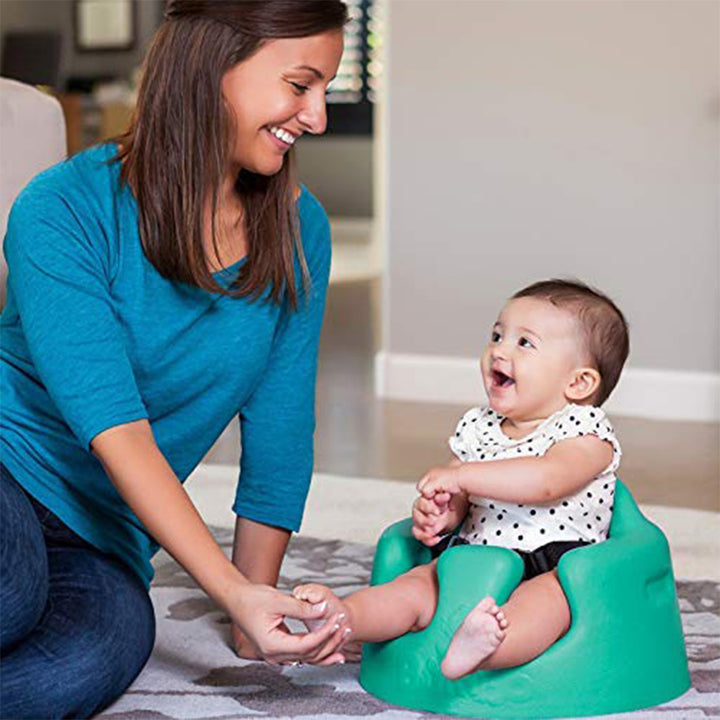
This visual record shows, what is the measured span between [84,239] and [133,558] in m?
0.38

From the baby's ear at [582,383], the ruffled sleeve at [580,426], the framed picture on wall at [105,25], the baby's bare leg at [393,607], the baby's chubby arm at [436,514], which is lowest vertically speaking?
the framed picture on wall at [105,25]

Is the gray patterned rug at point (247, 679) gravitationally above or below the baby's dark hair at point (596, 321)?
below

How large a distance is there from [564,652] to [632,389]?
7.46ft

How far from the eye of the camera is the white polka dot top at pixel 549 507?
1766mm

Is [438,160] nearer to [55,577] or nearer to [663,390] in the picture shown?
[663,390]

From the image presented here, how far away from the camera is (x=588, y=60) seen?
3.81m

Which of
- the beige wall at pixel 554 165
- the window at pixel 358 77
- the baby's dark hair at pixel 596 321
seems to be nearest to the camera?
the baby's dark hair at pixel 596 321

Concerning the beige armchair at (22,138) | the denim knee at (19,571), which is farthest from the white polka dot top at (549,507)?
the beige armchair at (22,138)

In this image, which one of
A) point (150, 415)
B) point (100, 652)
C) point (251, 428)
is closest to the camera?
point (100, 652)

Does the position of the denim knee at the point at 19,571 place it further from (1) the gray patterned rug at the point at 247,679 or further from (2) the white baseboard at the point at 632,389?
(2) the white baseboard at the point at 632,389

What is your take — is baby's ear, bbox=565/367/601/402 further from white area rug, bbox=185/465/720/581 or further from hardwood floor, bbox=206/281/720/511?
hardwood floor, bbox=206/281/720/511

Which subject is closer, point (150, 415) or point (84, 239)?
point (84, 239)

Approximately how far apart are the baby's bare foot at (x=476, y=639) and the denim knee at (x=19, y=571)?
42cm


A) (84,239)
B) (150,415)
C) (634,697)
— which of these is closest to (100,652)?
(150,415)
